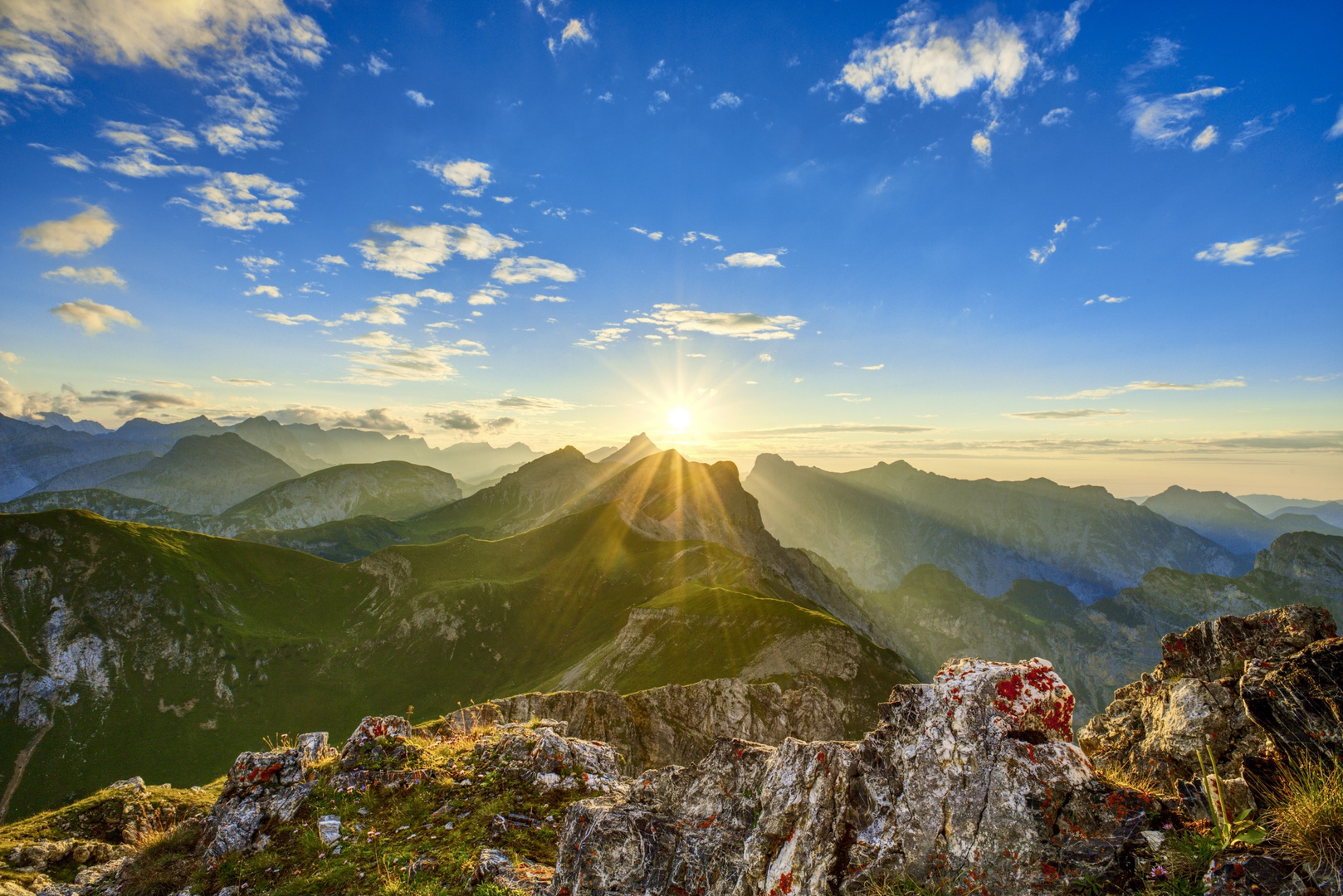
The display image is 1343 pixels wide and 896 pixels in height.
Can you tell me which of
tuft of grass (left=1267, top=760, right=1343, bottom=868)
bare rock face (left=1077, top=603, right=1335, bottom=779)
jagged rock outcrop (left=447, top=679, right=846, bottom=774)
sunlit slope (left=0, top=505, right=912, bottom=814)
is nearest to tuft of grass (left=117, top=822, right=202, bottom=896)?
tuft of grass (left=1267, top=760, right=1343, bottom=868)

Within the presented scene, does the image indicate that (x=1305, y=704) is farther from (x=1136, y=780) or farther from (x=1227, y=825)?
(x=1136, y=780)

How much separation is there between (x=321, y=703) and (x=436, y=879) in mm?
130740

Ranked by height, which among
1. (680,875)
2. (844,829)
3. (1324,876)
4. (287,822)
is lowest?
(287,822)

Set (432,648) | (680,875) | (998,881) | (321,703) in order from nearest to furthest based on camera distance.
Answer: (998,881), (680,875), (321,703), (432,648)

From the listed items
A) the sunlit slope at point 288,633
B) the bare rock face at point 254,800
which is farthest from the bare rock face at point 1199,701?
the sunlit slope at point 288,633

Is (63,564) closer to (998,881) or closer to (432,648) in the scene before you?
(432,648)

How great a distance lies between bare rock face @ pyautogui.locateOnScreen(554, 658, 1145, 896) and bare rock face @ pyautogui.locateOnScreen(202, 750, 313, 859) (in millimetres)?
9754

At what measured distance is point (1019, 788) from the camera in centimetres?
997

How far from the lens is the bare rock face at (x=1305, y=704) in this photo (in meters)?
8.49

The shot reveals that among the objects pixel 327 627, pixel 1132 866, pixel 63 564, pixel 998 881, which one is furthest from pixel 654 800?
pixel 63 564

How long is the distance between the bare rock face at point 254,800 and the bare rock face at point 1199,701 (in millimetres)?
23174

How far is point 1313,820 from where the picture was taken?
729cm

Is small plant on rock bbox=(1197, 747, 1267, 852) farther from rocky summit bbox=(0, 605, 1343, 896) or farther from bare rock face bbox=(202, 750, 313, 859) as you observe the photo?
bare rock face bbox=(202, 750, 313, 859)

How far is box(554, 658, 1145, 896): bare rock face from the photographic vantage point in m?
9.40
